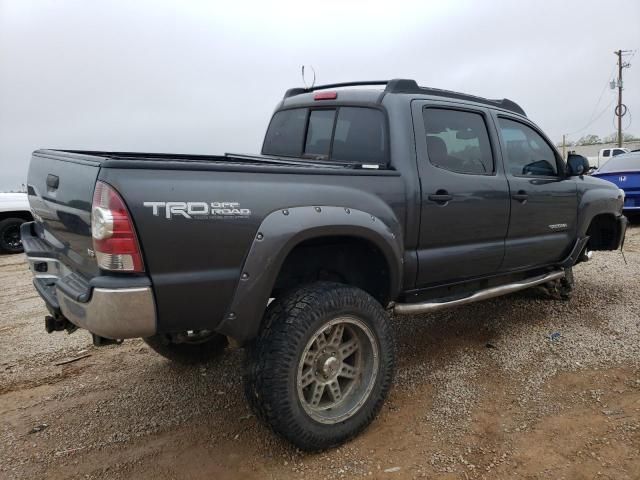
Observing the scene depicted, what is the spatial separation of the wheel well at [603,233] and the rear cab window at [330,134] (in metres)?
3.06

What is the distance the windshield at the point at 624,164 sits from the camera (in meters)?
10.1

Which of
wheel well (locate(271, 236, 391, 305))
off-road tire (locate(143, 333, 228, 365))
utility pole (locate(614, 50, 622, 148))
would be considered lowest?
off-road tire (locate(143, 333, 228, 365))

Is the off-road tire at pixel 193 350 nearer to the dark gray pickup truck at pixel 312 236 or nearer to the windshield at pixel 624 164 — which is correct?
the dark gray pickup truck at pixel 312 236

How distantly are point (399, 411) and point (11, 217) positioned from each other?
356 inches

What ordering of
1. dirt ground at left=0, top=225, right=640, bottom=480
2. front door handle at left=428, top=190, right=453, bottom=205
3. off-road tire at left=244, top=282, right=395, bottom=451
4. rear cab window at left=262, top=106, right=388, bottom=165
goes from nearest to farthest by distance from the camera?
off-road tire at left=244, top=282, right=395, bottom=451 → dirt ground at left=0, top=225, right=640, bottom=480 → front door handle at left=428, top=190, right=453, bottom=205 → rear cab window at left=262, top=106, right=388, bottom=165

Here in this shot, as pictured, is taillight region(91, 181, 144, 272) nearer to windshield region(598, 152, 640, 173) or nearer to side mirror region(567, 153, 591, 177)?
side mirror region(567, 153, 591, 177)

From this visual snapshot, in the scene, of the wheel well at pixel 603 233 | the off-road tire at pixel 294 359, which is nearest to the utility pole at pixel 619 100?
the wheel well at pixel 603 233

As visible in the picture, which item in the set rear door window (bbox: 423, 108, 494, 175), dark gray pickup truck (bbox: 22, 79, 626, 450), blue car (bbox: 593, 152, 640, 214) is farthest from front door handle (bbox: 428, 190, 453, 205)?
blue car (bbox: 593, 152, 640, 214)

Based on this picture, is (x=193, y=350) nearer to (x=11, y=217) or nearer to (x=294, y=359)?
(x=294, y=359)

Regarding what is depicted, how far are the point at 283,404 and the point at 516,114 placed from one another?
3.19m

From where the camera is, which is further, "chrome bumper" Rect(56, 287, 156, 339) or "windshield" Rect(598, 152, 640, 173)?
"windshield" Rect(598, 152, 640, 173)

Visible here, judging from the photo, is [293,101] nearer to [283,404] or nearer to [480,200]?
[480,200]

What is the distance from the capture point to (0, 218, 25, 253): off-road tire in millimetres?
9422

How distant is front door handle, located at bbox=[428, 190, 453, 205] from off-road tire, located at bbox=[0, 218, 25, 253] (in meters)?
8.65
